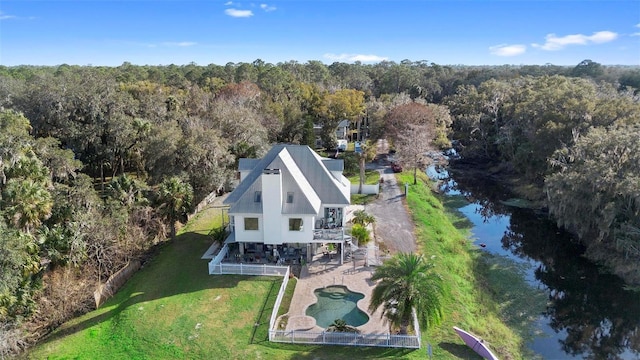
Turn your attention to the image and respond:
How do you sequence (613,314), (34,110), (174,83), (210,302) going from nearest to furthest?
(210,302)
(613,314)
(34,110)
(174,83)

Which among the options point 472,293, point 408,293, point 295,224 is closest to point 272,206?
point 295,224

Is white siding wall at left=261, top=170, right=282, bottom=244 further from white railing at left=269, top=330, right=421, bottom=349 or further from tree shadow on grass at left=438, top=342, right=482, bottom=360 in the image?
tree shadow on grass at left=438, top=342, right=482, bottom=360

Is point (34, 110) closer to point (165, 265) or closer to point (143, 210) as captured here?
point (143, 210)

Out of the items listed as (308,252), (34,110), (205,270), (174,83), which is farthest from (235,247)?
(174,83)

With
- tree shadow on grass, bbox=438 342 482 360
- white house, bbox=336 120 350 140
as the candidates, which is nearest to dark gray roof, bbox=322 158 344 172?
tree shadow on grass, bbox=438 342 482 360

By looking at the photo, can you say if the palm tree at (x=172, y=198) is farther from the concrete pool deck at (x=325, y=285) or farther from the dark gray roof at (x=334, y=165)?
the dark gray roof at (x=334, y=165)
